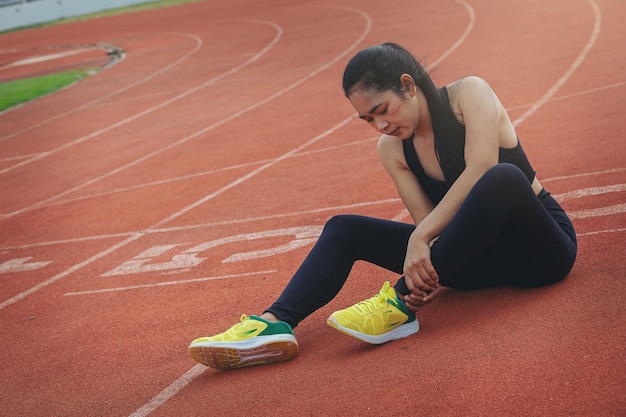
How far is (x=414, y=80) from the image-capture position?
4082mm

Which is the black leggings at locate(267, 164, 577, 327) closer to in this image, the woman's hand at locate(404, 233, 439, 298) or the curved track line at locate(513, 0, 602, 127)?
the woman's hand at locate(404, 233, 439, 298)

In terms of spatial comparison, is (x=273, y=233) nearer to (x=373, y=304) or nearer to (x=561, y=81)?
(x=373, y=304)

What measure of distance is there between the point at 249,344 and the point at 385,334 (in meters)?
0.63

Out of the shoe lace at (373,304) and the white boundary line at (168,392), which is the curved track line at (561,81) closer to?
the shoe lace at (373,304)

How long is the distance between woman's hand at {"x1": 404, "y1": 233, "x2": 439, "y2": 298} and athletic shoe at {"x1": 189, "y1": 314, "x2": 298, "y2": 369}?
629 millimetres

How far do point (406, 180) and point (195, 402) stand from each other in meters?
1.43

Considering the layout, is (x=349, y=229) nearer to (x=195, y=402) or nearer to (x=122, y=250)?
(x=195, y=402)

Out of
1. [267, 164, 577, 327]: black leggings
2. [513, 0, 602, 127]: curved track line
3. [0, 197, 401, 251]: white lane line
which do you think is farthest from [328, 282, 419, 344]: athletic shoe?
[513, 0, 602, 127]: curved track line

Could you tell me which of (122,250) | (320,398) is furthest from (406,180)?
(122,250)

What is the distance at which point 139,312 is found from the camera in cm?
575

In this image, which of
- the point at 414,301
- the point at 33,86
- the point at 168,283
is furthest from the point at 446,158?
the point at 33,86

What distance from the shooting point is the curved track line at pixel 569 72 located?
926cm

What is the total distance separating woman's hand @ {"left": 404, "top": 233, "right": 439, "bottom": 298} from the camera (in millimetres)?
4043

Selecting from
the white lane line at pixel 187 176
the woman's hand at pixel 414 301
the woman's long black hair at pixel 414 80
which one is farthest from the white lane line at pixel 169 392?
the white lane line at pixel 187 176
